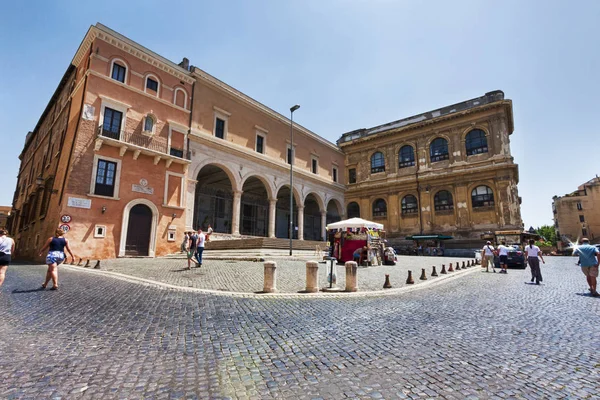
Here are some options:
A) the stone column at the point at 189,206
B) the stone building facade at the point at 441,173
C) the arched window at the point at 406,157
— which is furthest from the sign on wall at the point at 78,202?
the arched window at the point at 406,157

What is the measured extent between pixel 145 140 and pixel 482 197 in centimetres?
2705

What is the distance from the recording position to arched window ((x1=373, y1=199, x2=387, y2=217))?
104 feet

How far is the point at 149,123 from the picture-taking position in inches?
729

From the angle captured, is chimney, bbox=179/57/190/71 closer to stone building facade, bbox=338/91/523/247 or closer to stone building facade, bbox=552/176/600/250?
stone building facade, bbox=338/91/523/247

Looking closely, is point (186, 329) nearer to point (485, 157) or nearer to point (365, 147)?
point (485, 157)

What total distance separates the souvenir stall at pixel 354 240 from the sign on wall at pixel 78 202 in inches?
487

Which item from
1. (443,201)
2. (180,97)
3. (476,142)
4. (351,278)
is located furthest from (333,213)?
(351,278)

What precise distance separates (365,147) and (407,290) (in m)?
27.9

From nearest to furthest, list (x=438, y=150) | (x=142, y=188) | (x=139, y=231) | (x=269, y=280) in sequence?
(x=269, y=280)
(x=139, y=231)
(x=142, y=188)
(x=438, y=150)

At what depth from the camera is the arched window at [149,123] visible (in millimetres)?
18284

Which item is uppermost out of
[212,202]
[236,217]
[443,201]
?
[443,201]

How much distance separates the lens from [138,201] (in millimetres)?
16875

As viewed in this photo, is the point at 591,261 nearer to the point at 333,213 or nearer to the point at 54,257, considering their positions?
the point at 54,257

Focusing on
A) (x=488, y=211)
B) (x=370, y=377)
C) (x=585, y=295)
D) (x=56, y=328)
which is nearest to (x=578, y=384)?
(x=370, y=377)
